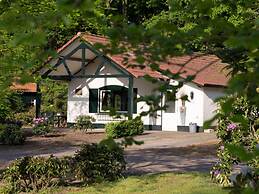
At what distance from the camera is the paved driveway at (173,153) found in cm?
1381

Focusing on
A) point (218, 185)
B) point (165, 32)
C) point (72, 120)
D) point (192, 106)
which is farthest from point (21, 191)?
point (72, 120)

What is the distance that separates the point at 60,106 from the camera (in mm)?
Result: 33438

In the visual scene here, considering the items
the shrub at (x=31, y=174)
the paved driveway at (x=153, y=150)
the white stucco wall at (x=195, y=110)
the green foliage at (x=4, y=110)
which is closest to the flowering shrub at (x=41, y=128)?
the paved driveway at (x=153, y=150)

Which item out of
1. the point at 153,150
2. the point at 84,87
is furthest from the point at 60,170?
the point at 84,87

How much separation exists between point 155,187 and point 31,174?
7.93 ft

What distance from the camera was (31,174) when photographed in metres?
9.81

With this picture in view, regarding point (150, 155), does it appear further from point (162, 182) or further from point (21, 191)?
point (21, 191)

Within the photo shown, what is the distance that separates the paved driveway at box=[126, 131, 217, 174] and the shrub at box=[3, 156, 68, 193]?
79.2 inches

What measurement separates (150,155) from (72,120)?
14746 mm

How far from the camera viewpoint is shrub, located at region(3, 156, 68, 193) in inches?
384

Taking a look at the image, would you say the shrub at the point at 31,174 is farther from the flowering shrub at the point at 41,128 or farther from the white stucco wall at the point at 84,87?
the white stucco wall at the point at 84,87

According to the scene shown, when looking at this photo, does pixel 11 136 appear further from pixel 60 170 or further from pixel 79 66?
pixel 60 170

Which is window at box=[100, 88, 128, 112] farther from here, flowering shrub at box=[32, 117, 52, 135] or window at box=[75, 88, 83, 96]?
flowering shrub at box=[32, 117, 52, 135]

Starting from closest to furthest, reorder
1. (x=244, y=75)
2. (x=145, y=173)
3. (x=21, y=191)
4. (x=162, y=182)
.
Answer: (x=244, y=75), (x=21, y=191), (x=162, y=182), (x=145, y=173)
